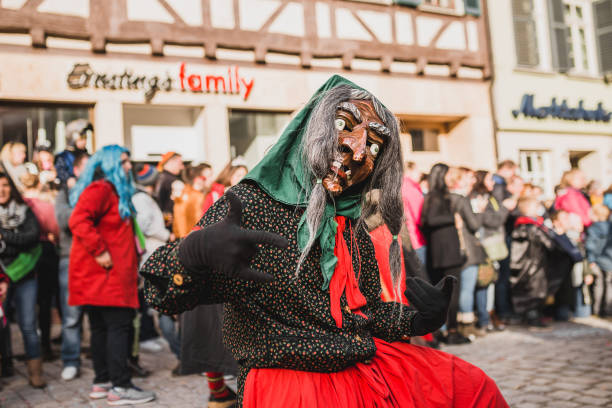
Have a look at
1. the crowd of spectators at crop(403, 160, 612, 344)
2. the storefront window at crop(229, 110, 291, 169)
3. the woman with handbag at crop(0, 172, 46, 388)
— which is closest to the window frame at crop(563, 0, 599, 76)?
the crowd of spectators at crop(403, 160, 612, 344)

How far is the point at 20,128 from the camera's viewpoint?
30.5ft

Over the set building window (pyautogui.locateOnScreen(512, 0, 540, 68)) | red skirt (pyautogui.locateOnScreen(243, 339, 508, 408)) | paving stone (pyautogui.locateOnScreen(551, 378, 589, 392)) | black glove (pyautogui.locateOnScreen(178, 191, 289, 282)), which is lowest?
paving stone (pyautogui.locateOnScreen(551, 378, 589, 392))

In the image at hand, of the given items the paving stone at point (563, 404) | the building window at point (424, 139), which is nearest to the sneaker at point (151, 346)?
the paving stone at point (563, 404)

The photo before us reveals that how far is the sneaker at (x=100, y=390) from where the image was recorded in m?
4.45

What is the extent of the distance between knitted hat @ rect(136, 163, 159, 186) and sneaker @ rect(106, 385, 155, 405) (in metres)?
3.46

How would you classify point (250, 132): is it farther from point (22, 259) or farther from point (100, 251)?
point (100, 251)

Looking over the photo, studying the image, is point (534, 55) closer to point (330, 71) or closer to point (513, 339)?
point (330, 71)

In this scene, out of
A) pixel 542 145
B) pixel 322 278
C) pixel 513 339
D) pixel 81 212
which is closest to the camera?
pixel 322 278

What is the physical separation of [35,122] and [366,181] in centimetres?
878

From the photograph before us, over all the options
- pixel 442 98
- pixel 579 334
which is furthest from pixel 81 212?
Answer: pixel 442 98

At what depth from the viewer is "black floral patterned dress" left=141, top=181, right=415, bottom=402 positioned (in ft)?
5.29

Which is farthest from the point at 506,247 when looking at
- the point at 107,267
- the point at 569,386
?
the point at 107,267

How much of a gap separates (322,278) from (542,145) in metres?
13.9

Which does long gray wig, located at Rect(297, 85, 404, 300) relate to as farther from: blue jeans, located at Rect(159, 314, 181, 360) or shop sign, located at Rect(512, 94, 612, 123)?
shop sign, located at Rect(512, 94, 612, 123)
